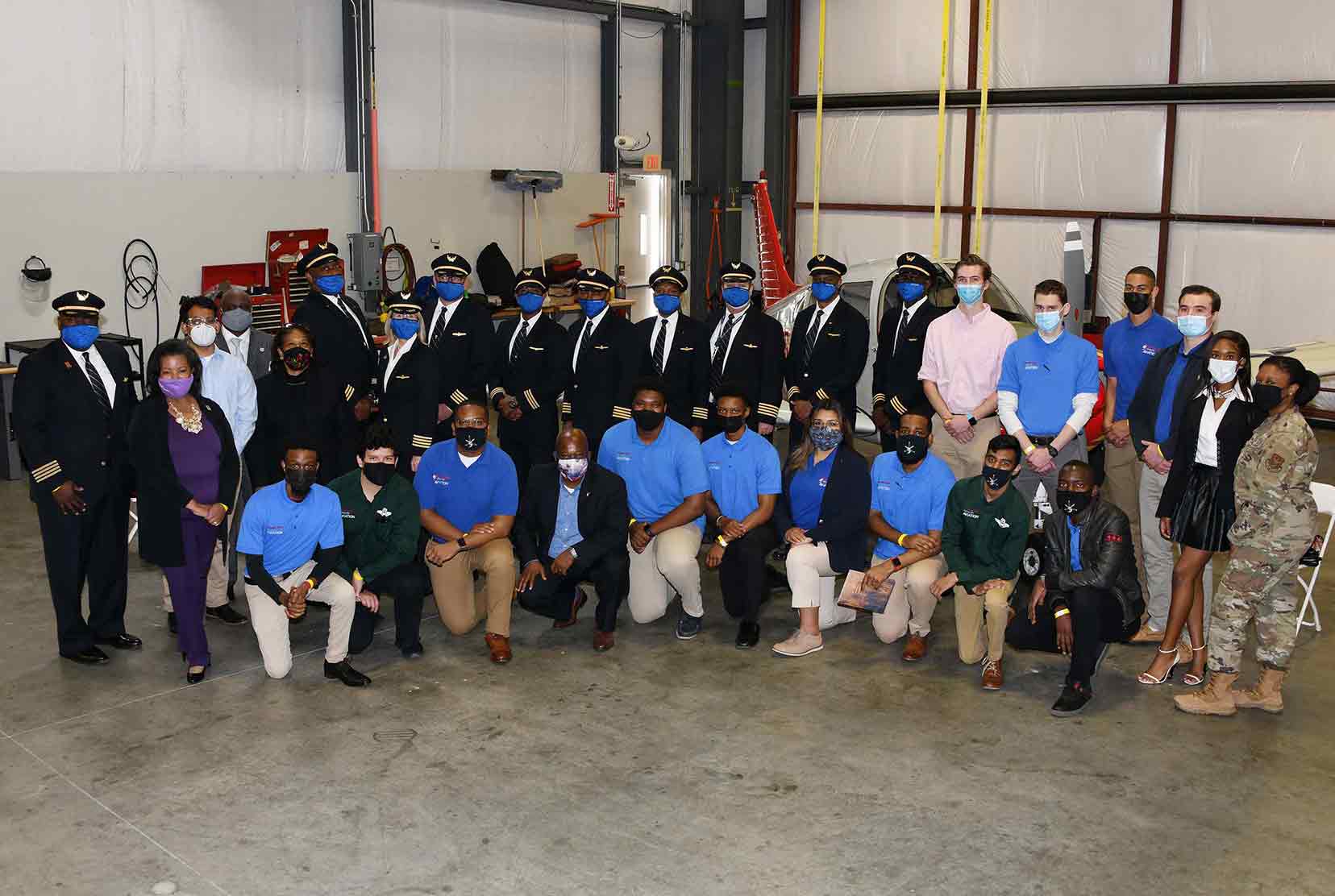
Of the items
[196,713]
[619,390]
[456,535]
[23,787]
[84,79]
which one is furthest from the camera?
[84,79]

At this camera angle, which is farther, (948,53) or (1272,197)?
(948,53)

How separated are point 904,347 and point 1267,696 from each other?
130 inches

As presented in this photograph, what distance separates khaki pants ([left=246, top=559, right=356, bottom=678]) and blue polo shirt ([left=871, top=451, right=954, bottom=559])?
2898 mm

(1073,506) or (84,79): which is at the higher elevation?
(84,79)

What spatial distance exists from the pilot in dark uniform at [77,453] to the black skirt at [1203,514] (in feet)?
17.5

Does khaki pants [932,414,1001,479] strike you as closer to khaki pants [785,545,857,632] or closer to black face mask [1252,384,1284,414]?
khaki pants [785,545,857,632]

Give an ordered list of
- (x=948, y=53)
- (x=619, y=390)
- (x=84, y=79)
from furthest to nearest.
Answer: (x=948, y=53) → (x=84, y=79) → (x=619, y=390)

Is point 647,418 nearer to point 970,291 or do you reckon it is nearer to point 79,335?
point 970,291

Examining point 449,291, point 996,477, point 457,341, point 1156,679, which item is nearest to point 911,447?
point 996,477

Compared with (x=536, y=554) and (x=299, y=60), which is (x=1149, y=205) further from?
(x=536, y=554)

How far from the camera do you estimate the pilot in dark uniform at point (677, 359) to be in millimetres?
8797

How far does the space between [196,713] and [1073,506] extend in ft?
14.3

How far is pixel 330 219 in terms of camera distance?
14.8 m

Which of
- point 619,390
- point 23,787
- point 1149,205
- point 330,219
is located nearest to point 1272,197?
point 1149,205
